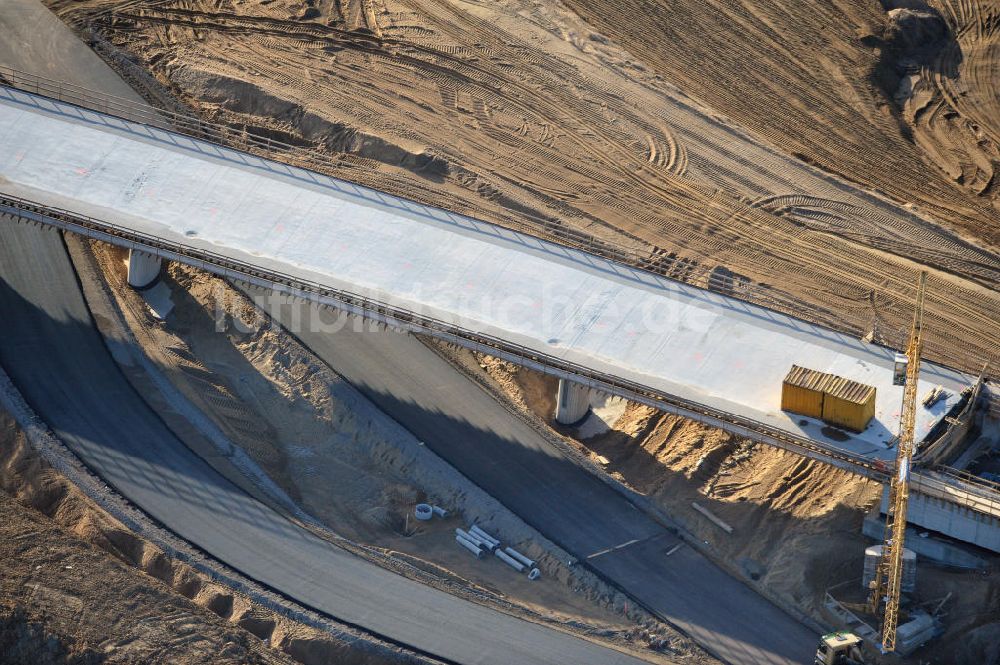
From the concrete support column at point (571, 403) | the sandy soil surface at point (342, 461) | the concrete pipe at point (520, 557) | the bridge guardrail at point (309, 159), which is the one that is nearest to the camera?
the sandy soil surface at point (342, 461)

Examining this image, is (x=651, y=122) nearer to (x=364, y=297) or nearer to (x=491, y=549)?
(x=364, y=297)

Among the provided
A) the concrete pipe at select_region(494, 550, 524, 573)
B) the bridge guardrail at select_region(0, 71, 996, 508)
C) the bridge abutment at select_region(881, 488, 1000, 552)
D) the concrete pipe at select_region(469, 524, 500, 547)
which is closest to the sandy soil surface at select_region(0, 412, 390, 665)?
the concrete pipe at select_region(494, 550, 524, 573)

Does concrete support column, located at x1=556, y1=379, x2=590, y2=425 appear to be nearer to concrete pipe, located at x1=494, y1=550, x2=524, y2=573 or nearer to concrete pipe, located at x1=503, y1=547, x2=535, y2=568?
concrete pipe, located at x1=503, y1=547, x2=535, y2=568

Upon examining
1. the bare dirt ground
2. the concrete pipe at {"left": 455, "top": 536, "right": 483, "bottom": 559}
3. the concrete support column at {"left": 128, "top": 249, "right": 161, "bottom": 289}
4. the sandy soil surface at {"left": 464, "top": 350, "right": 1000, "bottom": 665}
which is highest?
the bare dirt ground

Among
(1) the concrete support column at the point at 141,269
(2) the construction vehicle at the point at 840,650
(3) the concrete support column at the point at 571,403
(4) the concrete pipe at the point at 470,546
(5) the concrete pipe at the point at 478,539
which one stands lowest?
(2) the construction vehicle at the point at 840,650

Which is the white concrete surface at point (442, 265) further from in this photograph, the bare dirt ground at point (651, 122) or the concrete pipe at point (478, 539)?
the concrete pipe at point (478, 539)

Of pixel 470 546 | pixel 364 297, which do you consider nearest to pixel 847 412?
pixel 470 546

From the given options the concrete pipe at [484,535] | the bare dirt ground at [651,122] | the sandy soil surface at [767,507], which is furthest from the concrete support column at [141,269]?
the concrete pipe at [484,535]
